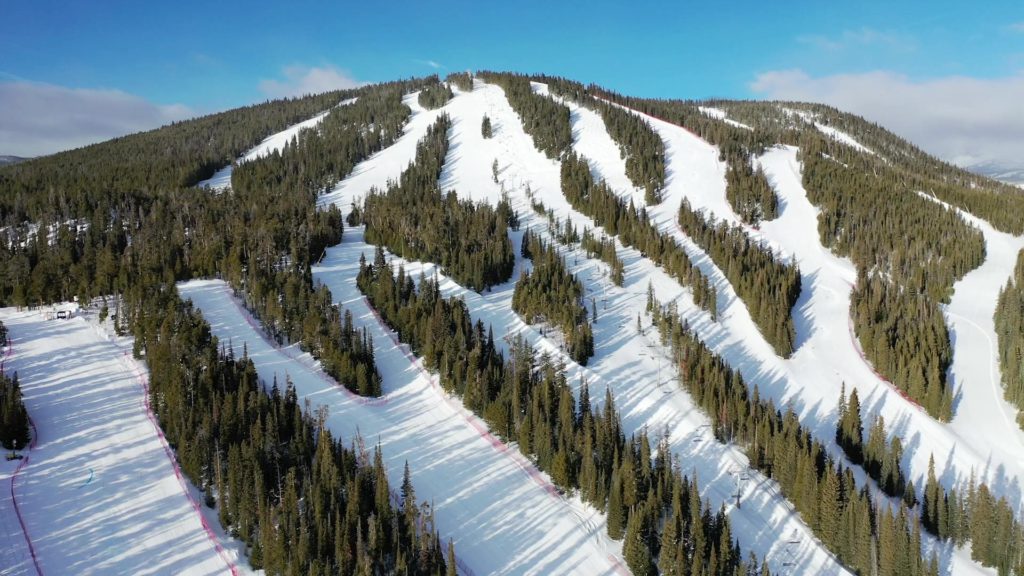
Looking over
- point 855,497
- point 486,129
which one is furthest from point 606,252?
point 486,129

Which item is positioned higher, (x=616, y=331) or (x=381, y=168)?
(x=381, y=168)

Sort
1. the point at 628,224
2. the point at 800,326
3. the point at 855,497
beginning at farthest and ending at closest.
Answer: the point at 628,224, the point at 800,326, the point at 855,497

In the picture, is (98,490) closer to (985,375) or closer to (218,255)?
(218,255)

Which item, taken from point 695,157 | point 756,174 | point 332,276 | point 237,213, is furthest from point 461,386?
point 695,157

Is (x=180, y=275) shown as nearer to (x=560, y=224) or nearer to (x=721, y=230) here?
(x=560, y=224)

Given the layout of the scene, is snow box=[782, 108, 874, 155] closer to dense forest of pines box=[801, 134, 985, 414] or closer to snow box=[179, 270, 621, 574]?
dense forest of pines box=[801, 134, 985, 414]
